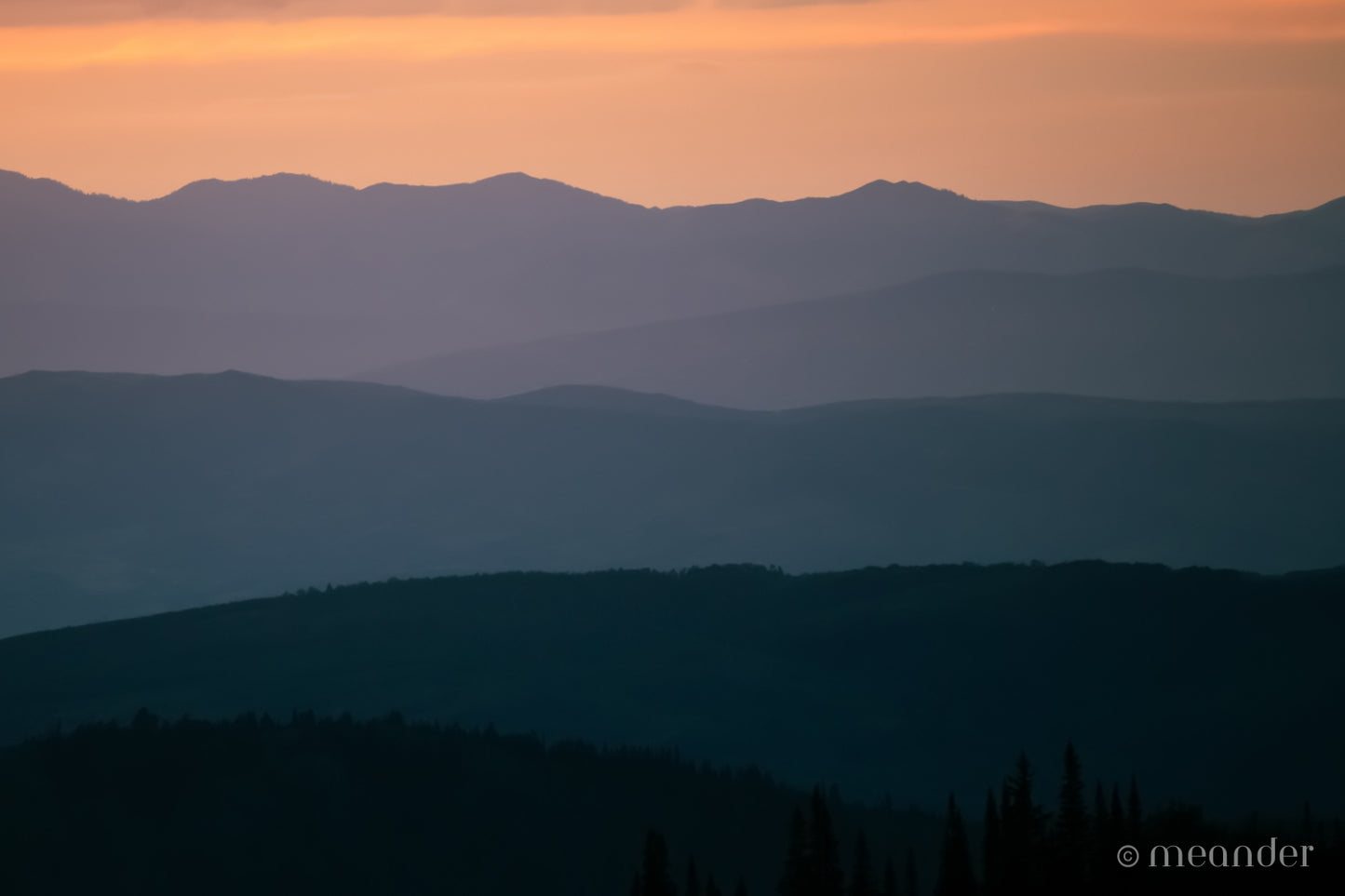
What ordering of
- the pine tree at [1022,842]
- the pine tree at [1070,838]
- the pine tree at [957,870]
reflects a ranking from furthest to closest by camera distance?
the pine tree at [957,870], the pine tree at [1022,842], the pine tree at [1070,838]

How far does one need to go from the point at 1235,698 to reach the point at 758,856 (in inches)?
3194

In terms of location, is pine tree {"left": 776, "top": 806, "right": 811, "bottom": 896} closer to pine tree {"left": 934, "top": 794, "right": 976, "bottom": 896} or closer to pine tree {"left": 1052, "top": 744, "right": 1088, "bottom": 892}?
pine tree {"left": 934, "top": 794, "right": 976, "bottom": 896}

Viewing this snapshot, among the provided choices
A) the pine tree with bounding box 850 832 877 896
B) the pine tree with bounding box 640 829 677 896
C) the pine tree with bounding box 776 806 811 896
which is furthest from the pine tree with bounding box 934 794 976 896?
the pine tree with bounding box 640 829 677 896

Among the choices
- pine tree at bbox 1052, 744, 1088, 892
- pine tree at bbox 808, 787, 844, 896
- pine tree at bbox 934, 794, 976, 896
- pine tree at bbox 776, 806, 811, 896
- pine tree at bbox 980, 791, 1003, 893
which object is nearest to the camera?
pine tree at bbox 808, 787, 844, 896

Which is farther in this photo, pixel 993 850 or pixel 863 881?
pixel 993 850

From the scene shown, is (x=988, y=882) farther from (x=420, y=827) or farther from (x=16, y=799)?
(x=16, y=799)

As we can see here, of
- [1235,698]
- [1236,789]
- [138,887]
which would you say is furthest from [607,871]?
[1235,698]

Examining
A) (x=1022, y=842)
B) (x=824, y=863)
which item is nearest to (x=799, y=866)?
(x=824, y=863)

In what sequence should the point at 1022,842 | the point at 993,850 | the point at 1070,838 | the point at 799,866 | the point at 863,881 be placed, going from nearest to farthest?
the point at 799,866 → the point at 863,881 → the point at 1070,838 → the point at 1022,842 → the point at 993,850

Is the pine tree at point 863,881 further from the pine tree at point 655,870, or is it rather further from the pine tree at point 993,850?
the pine tree at point 655,870

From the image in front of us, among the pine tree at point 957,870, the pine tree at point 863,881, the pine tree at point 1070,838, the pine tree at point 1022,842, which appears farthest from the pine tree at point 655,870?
the pine tree at point 1070,838

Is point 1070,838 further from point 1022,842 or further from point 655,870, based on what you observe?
point 655,870

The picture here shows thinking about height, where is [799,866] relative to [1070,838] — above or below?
below

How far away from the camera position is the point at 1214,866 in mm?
56625
